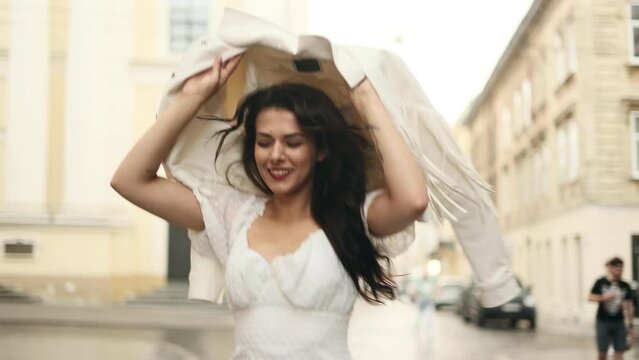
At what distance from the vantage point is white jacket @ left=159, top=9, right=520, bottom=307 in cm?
234

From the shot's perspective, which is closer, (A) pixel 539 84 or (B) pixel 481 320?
(B) pixel 481 320

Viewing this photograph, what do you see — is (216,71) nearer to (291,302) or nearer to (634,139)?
(291,302)

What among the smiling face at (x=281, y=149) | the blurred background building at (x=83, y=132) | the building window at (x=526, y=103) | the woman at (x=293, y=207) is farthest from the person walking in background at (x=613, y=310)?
the building window at (x=526, y=103)

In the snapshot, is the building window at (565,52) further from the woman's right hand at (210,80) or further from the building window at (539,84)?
the woman's right hand at (210,80)

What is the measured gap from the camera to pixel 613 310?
11.5 m

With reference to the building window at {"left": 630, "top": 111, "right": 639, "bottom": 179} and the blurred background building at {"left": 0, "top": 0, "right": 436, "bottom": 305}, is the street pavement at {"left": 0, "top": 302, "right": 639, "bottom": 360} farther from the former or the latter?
the building window at {"left": 630, "top": 111, "right": 639, "bottom": 179}

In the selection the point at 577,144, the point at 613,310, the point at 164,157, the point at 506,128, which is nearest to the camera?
the point at 164,157

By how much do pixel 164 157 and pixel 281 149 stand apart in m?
0.33

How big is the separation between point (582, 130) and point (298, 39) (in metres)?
25.2

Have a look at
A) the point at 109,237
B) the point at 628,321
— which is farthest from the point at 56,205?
the point at 628,321

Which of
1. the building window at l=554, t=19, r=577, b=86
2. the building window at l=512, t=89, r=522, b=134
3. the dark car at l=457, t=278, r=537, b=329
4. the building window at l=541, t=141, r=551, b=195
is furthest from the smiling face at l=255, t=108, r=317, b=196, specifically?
the building window at l=512, t=89, r=522, b=134

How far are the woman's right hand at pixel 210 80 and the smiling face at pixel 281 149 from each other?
0.12m

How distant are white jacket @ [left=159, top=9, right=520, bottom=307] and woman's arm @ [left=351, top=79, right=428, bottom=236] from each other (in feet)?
0.09

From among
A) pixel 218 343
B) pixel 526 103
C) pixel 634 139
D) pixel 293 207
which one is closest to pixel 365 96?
pixel 293 207
